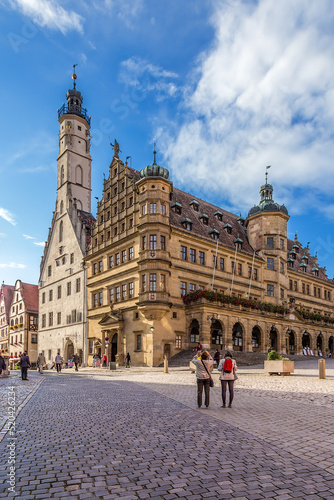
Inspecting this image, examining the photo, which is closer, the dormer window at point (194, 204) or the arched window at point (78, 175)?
the dormer window at point (194, 204)

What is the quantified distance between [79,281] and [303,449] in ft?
160

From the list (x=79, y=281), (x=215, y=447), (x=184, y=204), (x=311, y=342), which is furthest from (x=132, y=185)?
(x=215, y=447)

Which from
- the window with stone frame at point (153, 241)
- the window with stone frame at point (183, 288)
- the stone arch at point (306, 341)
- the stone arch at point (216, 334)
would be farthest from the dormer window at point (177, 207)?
the stone arch at point (306, 341)

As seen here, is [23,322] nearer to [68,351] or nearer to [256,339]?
[68,351]

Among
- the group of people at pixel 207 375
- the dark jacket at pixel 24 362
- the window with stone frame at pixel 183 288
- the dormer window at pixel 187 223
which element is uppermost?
the dormer window at pixel 187 223

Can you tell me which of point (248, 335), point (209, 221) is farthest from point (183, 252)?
point (248, 335)

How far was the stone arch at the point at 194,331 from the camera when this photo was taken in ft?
140

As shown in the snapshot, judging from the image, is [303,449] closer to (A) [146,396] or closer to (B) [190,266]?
(A) [146,396]

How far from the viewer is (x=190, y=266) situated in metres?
44.5

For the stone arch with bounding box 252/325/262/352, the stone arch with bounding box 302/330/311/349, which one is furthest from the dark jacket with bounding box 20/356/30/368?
the stone arch with bounding box 302/330/311/349

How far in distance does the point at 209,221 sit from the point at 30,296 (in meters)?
39.3

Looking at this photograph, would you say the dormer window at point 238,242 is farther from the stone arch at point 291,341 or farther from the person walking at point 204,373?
the person walking at point 204,373

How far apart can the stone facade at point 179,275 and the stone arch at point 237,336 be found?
0.11m

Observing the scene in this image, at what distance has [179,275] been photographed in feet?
141
